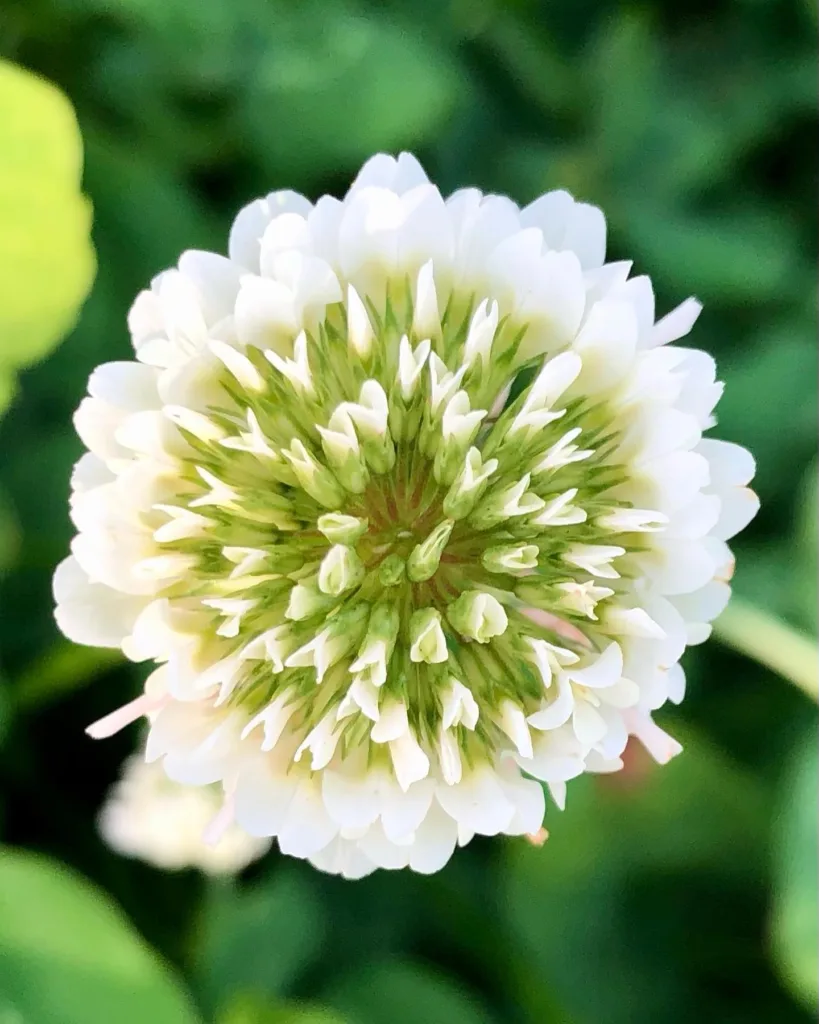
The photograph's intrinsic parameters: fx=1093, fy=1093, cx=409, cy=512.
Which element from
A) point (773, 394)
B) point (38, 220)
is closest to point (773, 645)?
point (773, 394)

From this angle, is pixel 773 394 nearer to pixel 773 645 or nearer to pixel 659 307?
pixel 659 307

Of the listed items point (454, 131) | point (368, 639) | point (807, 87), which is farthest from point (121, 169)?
point (807, 87)

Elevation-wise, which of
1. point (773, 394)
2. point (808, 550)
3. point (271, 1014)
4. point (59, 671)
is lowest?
point (271, 1014)

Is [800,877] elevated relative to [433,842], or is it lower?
lower

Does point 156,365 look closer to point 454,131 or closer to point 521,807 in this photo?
point 521,807

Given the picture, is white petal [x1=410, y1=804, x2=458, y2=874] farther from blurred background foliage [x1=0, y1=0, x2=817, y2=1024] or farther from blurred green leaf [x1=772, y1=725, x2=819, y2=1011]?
blurred green leaf [x1=772, y1=725, x2=819, y2=1011]
